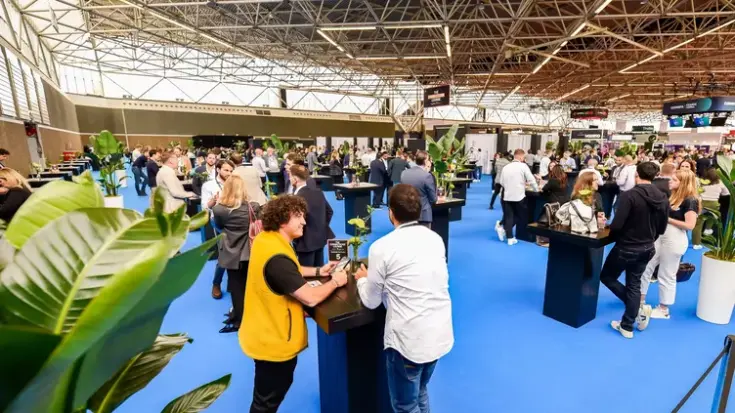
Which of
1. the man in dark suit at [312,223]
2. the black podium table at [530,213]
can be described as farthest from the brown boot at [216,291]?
the black podium table at [530,213]

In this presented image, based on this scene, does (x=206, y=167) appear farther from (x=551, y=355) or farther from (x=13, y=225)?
(x=13, y=225)

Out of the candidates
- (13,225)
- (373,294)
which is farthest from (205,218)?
(373,294)

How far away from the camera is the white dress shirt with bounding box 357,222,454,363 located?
165 cm

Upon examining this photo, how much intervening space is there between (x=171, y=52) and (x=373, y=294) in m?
22.4

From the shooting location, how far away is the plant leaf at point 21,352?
0.32m

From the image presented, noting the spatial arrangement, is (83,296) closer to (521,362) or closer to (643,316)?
(521,362)

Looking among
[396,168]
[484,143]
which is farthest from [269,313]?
[484,143]

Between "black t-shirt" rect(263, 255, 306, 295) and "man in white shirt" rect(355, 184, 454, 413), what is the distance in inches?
13.5

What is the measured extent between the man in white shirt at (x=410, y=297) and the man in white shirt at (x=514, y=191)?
4.56 m

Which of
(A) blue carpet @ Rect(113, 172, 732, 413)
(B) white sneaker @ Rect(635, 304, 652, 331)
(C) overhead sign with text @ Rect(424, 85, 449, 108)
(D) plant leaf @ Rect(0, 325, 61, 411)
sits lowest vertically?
(A) blue carpet @ Rect(113, 172, 732, 413)

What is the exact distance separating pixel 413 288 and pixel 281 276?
599mm

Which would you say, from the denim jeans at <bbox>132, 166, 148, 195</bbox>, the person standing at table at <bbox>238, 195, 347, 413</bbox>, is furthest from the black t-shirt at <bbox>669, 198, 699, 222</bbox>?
the denim jeans at <bbox>132, 166, 148, 195</bbox>

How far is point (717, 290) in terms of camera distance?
3.51m

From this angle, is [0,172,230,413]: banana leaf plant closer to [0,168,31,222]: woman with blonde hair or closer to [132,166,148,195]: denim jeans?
[0,168,31,222]: woman with blonde hair
